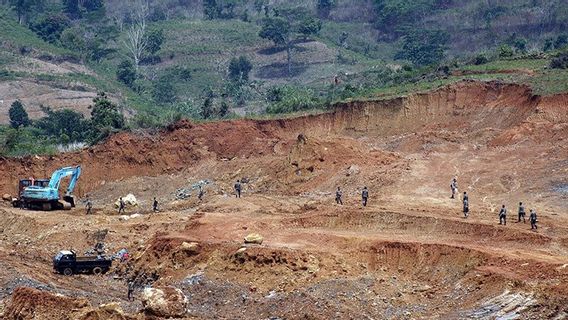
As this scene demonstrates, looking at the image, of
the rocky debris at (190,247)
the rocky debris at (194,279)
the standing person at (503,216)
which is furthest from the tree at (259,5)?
the rocky debris at (194,279)

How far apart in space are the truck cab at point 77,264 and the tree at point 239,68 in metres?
67.6

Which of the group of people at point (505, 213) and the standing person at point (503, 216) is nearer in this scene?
the group of people at point (505, 213)

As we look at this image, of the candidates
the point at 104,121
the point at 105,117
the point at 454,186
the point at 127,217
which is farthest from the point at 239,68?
the point at 454,186

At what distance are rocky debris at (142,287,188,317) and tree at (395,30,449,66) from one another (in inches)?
2897

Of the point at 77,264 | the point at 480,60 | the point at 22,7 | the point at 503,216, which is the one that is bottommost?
the point at 77,264

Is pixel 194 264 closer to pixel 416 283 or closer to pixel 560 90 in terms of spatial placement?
pixel 416 283

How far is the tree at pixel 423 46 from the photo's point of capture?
107m

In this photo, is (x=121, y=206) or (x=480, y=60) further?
(x=480, y=60)

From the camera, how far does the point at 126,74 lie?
108 meters

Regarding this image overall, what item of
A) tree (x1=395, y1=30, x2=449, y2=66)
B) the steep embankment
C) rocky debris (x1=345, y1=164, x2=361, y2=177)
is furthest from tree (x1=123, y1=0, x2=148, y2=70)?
rocky debris (x1=345, y1=164, x2=361, y2=177)

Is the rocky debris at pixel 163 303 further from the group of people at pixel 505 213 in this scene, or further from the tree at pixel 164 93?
the tree at pixel 164 93

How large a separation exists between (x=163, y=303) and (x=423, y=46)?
80.3 meters

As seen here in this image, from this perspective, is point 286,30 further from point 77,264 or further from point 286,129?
point 77,264

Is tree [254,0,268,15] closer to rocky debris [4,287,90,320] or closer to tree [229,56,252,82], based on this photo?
tree [229,56,252,82]
